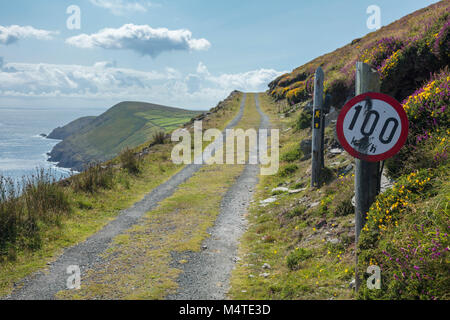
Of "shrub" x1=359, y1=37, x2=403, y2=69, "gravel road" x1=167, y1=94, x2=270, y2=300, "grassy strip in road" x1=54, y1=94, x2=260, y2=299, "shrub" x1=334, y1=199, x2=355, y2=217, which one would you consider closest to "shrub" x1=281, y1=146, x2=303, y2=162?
"grassy strip in road" x1=54, y1=94, x2=260, y2=299

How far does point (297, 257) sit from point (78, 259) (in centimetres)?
546

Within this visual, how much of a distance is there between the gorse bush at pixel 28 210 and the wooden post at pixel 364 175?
8.05m

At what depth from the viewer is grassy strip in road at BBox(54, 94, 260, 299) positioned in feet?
20.2

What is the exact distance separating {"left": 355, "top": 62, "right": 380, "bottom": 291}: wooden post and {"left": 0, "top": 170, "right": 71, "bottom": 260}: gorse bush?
317 inches

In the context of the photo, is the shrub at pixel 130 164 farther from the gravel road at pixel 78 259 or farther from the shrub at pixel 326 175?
the shrub at pixel 326 175

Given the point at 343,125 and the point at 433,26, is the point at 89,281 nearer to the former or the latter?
the point at 343,125

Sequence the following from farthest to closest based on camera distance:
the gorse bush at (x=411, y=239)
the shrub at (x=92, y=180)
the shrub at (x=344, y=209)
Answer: the shrub at (x=92, y=180) < the shrub at (x=344, y=209) < the gorse bush at (x=411, y=239)

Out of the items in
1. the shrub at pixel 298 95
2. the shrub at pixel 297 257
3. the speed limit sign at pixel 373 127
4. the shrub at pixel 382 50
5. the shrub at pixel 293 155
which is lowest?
the shrub at pixel 297 257

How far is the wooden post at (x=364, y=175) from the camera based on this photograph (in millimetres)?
4559

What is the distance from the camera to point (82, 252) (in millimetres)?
8250

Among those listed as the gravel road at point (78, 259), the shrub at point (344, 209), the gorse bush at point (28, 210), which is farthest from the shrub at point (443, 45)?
the gorse bush at point (28, 210)

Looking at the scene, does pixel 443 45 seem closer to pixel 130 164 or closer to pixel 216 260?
pixel 216 260
